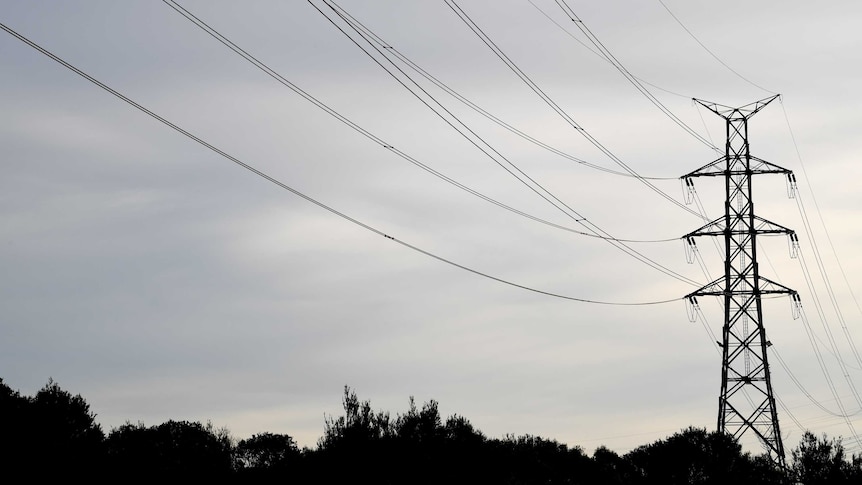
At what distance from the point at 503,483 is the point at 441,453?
5.20 m

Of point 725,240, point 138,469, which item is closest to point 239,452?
point 138,469

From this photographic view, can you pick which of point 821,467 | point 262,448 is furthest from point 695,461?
point 262,448

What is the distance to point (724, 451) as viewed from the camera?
8444 centimetres

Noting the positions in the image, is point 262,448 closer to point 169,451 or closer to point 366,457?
point 169,451

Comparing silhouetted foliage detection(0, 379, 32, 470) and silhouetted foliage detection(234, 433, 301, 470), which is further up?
silhouetted foliage detection(234, 433, 301, 470)

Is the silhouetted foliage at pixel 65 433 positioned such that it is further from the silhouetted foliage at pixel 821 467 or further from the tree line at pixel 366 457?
the silhouetted foliage at pixel 821 467

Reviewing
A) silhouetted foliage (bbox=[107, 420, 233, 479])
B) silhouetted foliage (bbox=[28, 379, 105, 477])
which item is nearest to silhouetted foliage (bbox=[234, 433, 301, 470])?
silhouetted foliage (bbox=[107, 420, 233, 479])

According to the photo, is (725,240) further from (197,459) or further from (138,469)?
(197,459)

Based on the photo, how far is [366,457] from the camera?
70188mm

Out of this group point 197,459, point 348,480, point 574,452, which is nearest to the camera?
point 348,480

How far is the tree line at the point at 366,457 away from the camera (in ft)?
232

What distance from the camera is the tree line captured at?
232 ft

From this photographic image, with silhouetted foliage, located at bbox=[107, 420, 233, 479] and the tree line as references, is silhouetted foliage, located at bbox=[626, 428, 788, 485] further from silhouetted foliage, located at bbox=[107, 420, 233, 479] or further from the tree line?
silhouetted foliage, located at bbox=[107, 420, 233, 479]

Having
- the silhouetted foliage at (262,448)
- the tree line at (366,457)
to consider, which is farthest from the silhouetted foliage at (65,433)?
the silhouetted foliage at (262,448)
